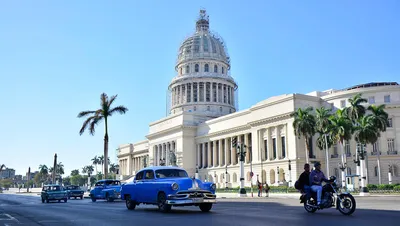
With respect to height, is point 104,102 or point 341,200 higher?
point 104,102

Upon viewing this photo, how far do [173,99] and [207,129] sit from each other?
26.5 meters

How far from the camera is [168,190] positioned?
55.7 ft

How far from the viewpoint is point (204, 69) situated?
113m

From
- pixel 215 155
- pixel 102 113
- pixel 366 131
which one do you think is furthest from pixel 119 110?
pixel 215 155

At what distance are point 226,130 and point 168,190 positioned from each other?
70.2m

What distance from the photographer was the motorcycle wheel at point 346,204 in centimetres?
1378

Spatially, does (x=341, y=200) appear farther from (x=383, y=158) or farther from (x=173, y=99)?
(x=173, y=99)

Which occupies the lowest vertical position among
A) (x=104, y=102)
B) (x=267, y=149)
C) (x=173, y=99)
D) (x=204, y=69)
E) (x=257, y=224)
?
(x=257, y=224)

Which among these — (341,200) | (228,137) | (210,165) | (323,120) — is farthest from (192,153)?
(341,200)

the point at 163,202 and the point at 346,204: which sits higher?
the point at 346,204

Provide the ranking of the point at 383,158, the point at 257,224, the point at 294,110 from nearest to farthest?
the point at 257,224 → the point at 383,158 → the point at 294,110

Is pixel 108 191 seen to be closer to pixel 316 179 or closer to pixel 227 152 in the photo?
pixel 316 179

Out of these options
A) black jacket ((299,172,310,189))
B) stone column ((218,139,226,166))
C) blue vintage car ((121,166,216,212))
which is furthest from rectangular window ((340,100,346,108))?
black jacket ((299,172,310,189))

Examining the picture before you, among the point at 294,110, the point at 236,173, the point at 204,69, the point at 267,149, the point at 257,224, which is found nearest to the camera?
the point at 257,224
